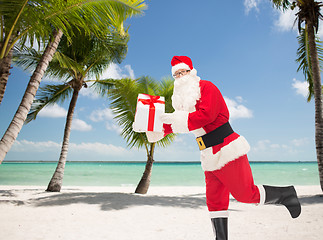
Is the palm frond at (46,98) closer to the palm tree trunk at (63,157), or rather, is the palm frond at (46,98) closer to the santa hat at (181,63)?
the palm tree trunk at (63,157)

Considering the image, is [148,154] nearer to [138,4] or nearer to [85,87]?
[85,87]

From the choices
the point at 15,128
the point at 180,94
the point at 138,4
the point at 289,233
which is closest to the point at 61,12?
the point at 138,4

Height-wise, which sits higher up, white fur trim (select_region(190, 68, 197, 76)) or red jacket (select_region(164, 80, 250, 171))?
white fur trim (select_region(190, 68, 197, 76))

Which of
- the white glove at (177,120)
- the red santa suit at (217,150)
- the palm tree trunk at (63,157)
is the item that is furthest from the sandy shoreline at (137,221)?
the white glove at (177,120)

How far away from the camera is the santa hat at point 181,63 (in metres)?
2.06

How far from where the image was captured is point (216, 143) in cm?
187

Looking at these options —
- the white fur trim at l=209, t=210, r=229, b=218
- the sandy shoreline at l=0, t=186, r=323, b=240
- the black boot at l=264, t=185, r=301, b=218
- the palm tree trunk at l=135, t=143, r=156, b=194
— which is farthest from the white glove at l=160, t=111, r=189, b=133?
the palm tree trunk at l=135, t=143, r=156, b=194

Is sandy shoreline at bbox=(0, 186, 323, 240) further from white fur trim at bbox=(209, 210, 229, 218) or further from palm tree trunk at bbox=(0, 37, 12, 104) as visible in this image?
palm tree trunk at bbox=(0, 37, 12, 104)

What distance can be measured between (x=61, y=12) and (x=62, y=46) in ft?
16.6

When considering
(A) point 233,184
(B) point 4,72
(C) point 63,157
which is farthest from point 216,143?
(C) point 63,157

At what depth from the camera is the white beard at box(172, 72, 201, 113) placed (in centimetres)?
195

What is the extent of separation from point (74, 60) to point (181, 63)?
6.65 m

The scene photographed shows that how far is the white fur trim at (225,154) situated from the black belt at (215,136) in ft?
0.15

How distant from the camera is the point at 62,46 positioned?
7973 mm
